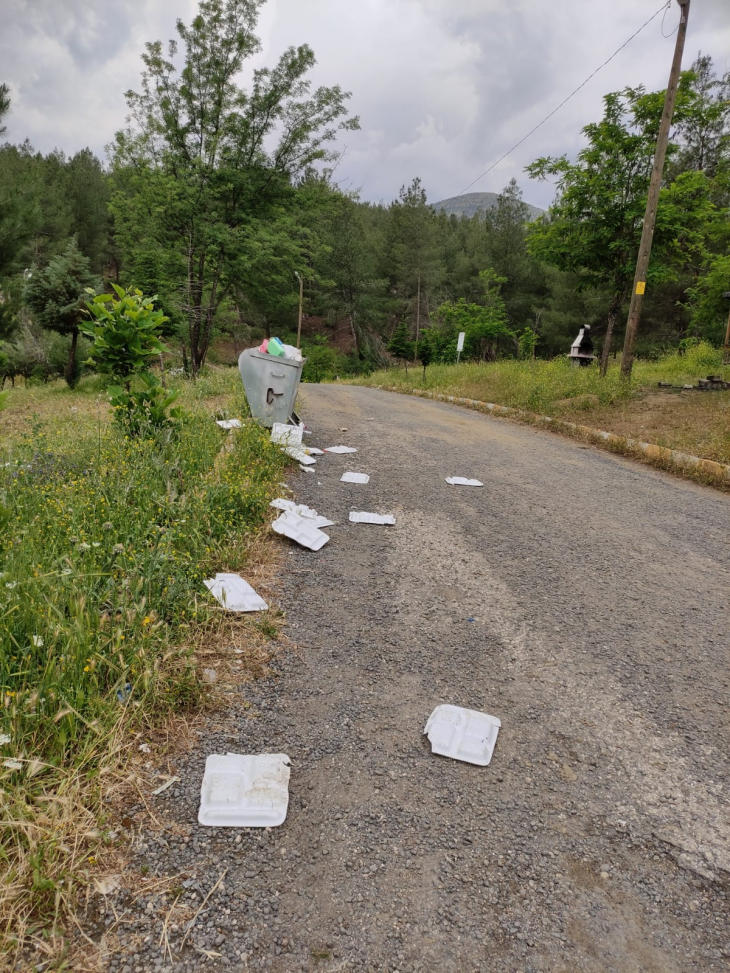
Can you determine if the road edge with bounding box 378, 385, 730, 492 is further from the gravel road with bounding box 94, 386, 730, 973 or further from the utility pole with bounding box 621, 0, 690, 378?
the gravel road with bounding box 94, 386, 730, 973

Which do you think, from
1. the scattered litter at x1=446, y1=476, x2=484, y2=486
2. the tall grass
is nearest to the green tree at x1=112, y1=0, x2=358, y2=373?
the tall grass

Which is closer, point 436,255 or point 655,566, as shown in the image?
point 655,566

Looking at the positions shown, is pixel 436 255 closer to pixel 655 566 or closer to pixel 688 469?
pixel 688 469

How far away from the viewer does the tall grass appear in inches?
374

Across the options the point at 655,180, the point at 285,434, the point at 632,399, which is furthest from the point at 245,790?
the point at 655,180

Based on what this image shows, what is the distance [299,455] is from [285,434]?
26cm

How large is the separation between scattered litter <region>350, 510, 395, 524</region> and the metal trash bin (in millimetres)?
2151

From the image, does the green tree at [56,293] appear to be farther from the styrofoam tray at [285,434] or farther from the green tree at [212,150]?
the styrofoam tray at [285,434]

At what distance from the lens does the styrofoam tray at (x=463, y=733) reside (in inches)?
73.4

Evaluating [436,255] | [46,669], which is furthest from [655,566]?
[436,255]

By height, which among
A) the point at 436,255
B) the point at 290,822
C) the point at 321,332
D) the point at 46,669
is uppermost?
the point at 436,255

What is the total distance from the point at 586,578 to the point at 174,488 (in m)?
2.55

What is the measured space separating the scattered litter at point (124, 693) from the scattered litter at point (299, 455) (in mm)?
3365

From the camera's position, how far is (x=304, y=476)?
505 centimetres
